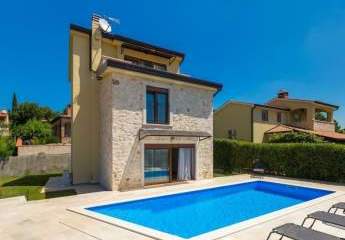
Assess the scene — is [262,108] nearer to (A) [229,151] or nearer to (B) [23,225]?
(A) [229,151]

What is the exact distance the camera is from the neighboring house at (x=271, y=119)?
3288cm

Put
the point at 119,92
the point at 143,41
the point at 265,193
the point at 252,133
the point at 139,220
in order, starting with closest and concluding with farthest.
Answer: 1. the point at 139,220
2. the point at 119,92
3. the point at 265,193
4. the point at 143,41
5. the point at 252,133

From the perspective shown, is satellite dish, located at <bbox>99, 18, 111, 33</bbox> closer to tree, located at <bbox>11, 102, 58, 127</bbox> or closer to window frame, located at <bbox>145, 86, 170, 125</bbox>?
window frame, located at <bbox>145, 86, 170, 125</bbox>

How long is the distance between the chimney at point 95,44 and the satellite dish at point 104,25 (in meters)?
0.26

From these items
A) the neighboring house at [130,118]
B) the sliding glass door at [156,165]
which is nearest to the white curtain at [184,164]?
the neighboring house at [130,118]

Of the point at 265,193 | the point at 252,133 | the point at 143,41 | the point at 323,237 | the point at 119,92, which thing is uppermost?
the point at 143,41

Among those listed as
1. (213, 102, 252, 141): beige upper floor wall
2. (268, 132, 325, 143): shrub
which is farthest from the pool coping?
(213, 102, 252, 141): beige upper floor wall

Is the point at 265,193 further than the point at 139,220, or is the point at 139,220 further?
the point at 265,193

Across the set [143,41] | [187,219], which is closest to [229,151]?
[143,41]

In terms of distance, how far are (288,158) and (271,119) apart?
14308 millimetres

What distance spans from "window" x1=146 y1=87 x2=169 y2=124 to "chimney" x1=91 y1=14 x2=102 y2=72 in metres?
4.60

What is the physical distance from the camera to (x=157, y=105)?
17734 millimetres

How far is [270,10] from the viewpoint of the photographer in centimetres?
2122

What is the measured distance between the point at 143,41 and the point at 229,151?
43.3 ft
